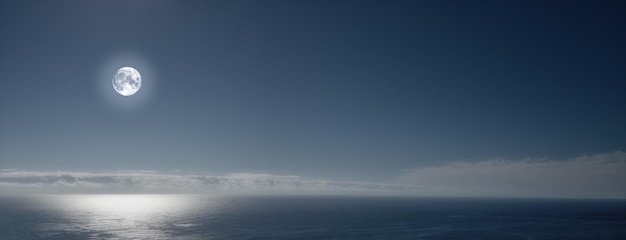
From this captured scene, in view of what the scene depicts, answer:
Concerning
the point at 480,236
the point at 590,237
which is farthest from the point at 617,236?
the point at 480,236

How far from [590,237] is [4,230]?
188560mm

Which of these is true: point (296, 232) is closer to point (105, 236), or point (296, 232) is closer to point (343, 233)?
point (343, 233)

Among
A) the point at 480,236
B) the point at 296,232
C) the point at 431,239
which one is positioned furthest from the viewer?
the point at 296,232

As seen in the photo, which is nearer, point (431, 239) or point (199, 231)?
point (431, 239)

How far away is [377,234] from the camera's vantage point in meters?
111

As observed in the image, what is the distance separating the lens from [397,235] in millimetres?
Result: 109375

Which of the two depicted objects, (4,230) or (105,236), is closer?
(105,236)

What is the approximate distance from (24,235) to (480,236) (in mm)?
140626

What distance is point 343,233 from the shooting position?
372ft

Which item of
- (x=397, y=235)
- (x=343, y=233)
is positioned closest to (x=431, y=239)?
(x=397, y=235)

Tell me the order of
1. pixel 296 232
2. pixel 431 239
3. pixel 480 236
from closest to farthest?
pixel 431 239 → pixel 480 236 → pixel 296 232

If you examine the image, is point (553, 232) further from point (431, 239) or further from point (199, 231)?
point (199, 231)

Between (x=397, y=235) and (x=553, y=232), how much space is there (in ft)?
181

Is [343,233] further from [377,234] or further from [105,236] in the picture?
[105,236]
